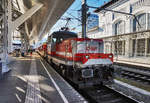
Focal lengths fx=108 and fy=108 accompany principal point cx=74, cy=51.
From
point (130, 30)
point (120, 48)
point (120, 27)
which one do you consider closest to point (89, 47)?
point (130, 30)

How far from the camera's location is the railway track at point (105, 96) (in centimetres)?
388

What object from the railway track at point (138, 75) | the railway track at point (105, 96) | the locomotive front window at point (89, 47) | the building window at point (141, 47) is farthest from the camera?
the building window at point (141, 47)

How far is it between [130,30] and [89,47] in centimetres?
1387

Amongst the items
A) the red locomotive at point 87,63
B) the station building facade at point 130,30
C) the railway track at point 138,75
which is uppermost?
the station building facade at point 130,30

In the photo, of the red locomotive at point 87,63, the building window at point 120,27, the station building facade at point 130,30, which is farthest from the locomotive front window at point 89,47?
the building window at point 120,27

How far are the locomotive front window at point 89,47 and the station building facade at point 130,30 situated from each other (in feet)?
22.2

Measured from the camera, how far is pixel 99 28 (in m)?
22.8

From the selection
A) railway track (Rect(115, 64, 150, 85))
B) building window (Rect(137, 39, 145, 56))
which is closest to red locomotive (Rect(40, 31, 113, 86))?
railway track (Rect(115, 64, 150, 85))

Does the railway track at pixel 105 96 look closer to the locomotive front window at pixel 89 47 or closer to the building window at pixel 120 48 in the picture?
the locomotive front window at pixel 89 47

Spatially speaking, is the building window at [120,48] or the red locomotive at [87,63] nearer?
the red locomotive at [87,63]

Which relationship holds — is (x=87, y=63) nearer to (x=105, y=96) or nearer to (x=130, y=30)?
(x=105, y=96)

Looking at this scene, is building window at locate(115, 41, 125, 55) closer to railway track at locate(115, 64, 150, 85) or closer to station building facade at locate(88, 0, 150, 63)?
station building facade at locate(88, 0, 150, 63)

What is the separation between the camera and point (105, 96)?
4.24 m

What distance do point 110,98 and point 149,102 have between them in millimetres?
1259
